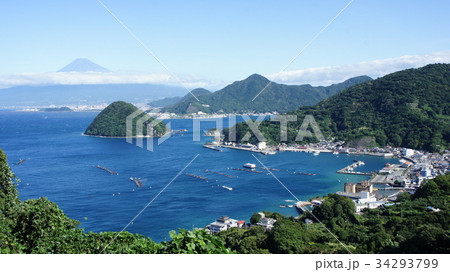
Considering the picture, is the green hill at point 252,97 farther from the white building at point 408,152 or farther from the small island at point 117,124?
the white building at point 408,152

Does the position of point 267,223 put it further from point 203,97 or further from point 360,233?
point 203,97

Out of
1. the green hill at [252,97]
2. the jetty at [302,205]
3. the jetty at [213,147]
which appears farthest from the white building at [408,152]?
the green hill at [252,97]

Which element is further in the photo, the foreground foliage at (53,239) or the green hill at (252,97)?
the green hill at (252,97)

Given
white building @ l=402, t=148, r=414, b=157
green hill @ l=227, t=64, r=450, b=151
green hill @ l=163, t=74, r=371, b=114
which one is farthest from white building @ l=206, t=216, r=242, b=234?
green hill @ l=163, t=74, r=371, b=114

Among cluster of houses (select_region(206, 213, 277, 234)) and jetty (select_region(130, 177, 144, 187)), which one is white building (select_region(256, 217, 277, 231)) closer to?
cluster of houses (select_region(206, 213, 277, 234))

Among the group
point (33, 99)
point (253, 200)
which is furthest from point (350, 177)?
point (33, 99)

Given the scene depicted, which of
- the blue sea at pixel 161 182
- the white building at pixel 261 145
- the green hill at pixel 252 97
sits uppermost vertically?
the green hill at pixel 252 97

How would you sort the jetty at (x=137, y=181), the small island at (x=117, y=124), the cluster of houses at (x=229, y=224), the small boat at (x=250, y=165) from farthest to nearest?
the small island at (x=117, y=124)
the small boat at (x=250, y=165)
the jetty at (x=137, y=181)
the cluster of houses at (x=229, y=224)
